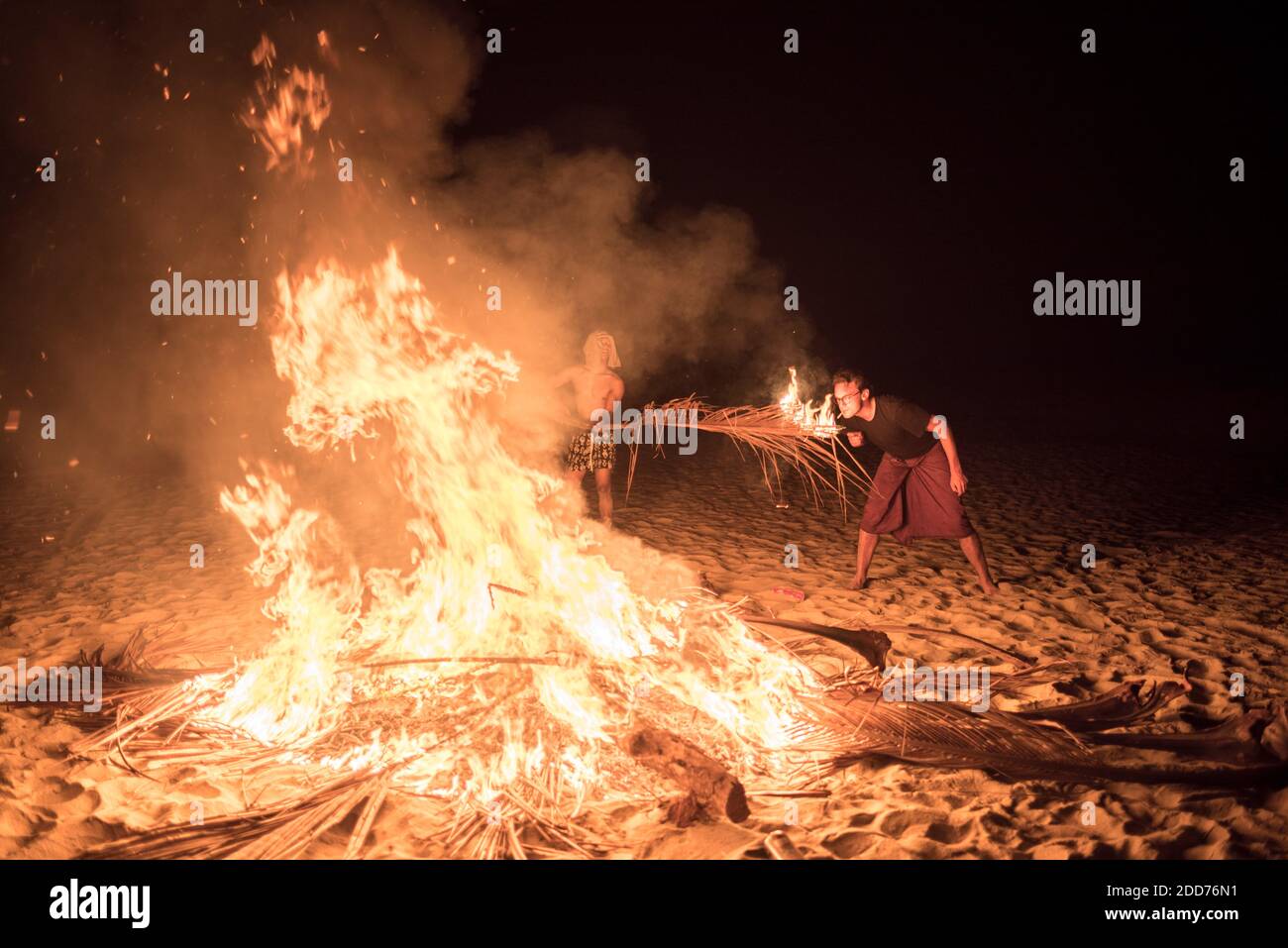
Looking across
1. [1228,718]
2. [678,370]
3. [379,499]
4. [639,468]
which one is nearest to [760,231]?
[678,370]

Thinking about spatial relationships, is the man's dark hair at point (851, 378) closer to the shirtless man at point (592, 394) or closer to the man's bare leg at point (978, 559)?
the man's bare leg at point (978, 559)

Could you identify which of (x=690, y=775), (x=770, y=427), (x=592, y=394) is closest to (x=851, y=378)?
(x=770, y=427)

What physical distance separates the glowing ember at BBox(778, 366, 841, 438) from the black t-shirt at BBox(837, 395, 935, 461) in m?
0.30

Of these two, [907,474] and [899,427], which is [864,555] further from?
[899,427]

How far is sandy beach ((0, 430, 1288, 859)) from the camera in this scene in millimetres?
3016

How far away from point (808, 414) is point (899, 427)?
748 millimetres

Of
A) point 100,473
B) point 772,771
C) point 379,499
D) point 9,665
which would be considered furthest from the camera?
point 100,473

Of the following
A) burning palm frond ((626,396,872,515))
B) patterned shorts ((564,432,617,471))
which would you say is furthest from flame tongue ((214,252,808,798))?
patterned shorts ((564,432,617,471))

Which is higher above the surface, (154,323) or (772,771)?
(154,323)

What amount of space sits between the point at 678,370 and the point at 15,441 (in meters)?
19.0

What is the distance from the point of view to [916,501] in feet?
19.5
